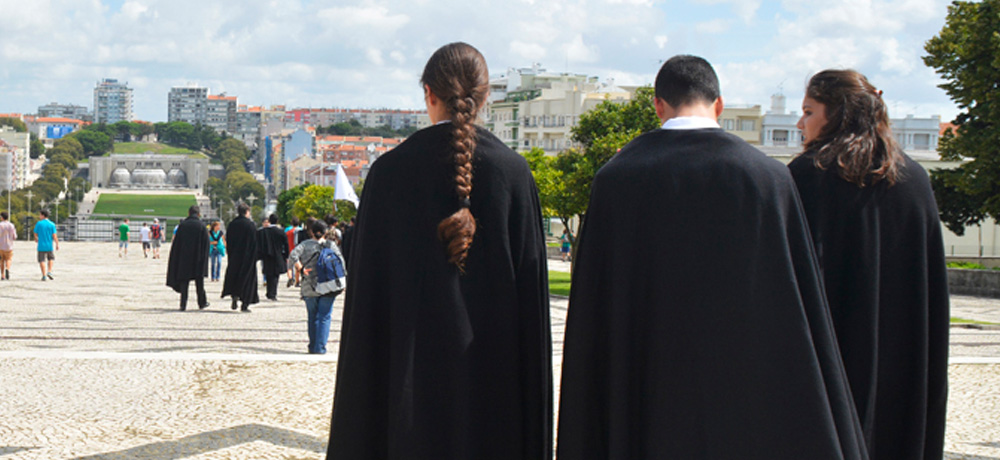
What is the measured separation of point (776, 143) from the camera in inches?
4294

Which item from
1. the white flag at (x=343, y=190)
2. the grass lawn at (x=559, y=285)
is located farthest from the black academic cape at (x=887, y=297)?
the white flag at (x=343, y=190)

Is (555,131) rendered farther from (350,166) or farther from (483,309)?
(483,309)

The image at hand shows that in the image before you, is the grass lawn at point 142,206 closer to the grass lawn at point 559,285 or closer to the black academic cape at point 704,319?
the grass lawn at point 559,285

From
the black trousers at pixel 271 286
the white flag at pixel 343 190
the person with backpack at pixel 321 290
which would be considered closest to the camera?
the person with backpack at pixel 321 290

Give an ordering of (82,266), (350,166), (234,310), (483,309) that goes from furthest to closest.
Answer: (350,166), (82,266), (234,310), (483,309)

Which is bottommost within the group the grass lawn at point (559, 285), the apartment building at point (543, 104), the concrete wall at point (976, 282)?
the grass lawn at point (559, 285)

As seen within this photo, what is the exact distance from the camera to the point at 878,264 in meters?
4.18

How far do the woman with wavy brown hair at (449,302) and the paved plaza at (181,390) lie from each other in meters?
0.80

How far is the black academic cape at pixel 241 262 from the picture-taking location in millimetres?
17422

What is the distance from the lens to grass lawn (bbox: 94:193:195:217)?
178 metres

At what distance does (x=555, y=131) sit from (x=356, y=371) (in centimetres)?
11668

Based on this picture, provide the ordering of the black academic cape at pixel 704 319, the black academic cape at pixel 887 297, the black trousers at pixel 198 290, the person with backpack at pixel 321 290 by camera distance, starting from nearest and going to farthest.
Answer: the black academic cape at pixel 704 319
the black academic cape at pixel 887 297
the person with backpack at pixel 321 290
the black trousers at pixel 198 290

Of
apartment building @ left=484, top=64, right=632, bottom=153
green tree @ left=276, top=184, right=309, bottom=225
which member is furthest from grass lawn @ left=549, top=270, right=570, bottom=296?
green tree @ left=276, top=184, right=309, bottom=225

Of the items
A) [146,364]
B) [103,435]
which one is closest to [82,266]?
[146,364]
